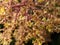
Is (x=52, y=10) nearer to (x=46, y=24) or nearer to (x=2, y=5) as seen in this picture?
(x=46, y=24)

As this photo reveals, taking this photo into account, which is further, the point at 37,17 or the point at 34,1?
the point at 34,1

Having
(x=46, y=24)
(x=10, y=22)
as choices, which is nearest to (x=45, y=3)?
(x=46, y=24)

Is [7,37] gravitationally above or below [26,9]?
below

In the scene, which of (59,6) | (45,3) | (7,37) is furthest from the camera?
(59,6)

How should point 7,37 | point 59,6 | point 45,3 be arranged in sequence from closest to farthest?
point 7,37 < point 45,3 < point 59,6

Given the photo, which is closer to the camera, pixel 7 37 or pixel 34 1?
pixel 7 37

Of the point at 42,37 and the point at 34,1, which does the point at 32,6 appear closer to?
the point at 34,1

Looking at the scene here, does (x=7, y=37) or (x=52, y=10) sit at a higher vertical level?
(x=52, y=10)

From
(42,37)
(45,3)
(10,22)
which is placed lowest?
(42,37)

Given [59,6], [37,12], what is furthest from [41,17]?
[59,6]
